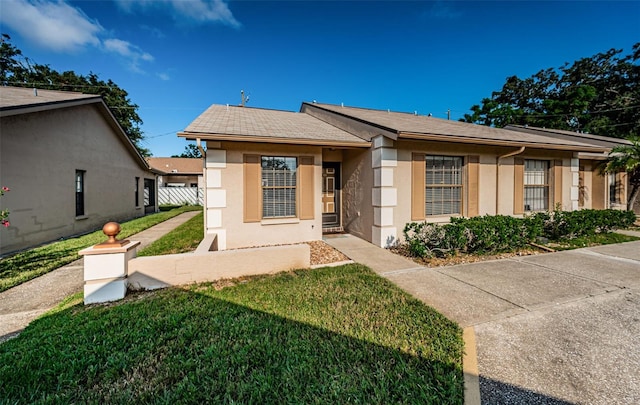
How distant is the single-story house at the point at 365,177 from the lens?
641 centimetres

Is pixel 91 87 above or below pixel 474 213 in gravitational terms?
above

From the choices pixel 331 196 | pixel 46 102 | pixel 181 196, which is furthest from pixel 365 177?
pixel 181 196

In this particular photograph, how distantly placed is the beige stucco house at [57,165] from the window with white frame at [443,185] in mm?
10757

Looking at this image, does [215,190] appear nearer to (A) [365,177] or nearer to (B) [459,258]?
(A) [365,177]

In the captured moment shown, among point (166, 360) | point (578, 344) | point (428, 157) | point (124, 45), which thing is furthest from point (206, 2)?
point (578, 344)

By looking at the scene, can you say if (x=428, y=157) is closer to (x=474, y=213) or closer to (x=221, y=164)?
(x=474, y=213)

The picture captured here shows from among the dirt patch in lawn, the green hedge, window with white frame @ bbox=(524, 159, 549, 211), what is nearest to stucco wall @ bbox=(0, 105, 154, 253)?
the dirt patch in lawn

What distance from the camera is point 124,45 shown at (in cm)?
1109

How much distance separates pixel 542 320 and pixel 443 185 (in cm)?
484

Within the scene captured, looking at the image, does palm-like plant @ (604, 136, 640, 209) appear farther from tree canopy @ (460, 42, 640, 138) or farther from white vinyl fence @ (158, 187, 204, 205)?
white vinyl fence @ (158, 187, 204, 205)

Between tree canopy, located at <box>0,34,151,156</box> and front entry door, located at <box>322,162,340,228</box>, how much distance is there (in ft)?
63.4

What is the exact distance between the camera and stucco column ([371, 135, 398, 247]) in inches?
264

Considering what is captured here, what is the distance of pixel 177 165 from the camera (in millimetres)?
32281

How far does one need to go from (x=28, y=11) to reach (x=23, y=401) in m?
12.5
